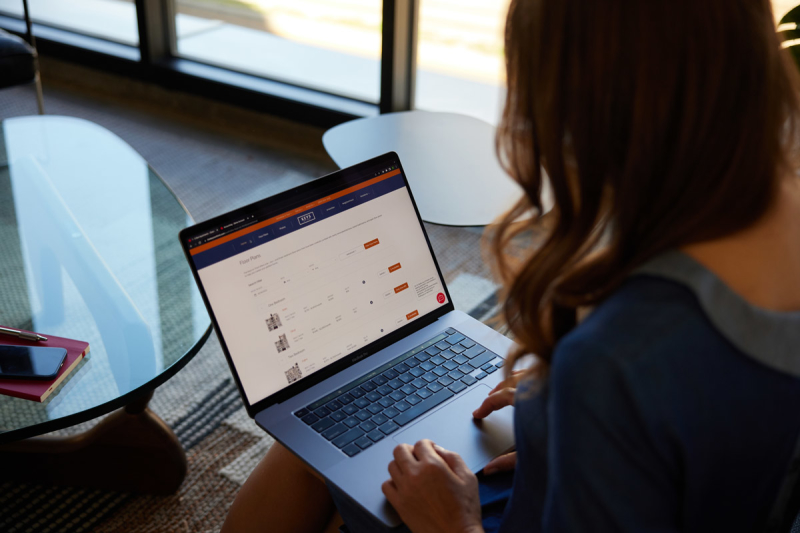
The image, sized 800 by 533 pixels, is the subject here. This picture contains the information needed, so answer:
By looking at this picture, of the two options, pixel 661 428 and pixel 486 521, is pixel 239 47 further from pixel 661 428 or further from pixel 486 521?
pixel 661 428

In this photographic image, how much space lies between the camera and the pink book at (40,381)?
0.99m

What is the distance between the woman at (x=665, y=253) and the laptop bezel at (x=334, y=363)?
40 centimetres

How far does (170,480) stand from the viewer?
1419mm

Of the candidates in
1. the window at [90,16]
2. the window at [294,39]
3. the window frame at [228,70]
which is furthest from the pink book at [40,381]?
the window at [90,16]

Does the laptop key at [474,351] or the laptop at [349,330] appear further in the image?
the laptop key at [474,351]

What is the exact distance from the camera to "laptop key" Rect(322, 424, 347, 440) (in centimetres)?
85

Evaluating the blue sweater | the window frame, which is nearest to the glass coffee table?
the blue sweater

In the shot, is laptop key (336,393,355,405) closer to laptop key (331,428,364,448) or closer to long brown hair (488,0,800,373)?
laptop key (331,428,364,448)

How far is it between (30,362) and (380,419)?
0.53 meters

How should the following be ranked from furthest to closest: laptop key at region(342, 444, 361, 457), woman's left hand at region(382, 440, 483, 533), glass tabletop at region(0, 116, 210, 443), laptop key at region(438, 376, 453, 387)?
glass tabletop at region(0, 116, 210, 443)
laptop key at region(438, 376, 453, 387)
laptop key at region(342, 444, 361, 457)
woman's left hand at region(382, 440, 483, 533)

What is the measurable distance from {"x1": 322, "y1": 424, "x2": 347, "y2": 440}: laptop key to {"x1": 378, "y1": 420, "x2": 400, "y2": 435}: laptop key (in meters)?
0.05

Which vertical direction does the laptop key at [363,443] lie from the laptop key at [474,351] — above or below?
below

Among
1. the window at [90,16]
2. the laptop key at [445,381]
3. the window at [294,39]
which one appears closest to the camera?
the laptop key at [445,381]

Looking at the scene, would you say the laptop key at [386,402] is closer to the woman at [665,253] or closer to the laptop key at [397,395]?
the laptop key at [397,395]
